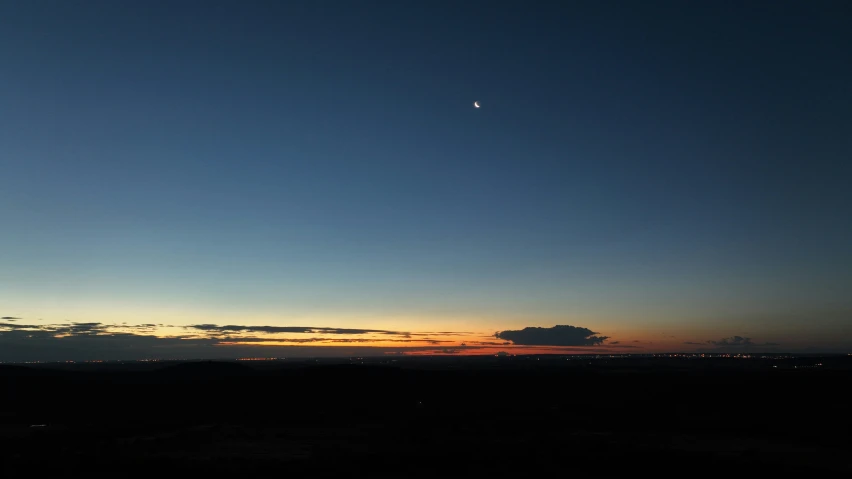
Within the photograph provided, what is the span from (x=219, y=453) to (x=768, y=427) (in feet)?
147

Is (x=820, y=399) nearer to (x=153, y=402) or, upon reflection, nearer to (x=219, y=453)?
(x=219, y=453)

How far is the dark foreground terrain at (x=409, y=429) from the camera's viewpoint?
104 feet

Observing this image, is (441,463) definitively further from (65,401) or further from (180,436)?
(65,401)

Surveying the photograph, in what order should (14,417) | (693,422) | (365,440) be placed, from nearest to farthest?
(365,440), (693,422), (14,417)

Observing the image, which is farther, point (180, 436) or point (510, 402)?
point (510, 402)

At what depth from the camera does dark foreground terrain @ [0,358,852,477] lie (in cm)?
3167

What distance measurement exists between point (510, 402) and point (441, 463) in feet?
133

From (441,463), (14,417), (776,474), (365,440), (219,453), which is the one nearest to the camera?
(776,474)

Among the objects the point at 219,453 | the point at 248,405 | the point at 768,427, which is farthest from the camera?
the point at 248,405

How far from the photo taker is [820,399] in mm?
71375

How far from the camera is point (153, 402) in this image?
71.1 metres

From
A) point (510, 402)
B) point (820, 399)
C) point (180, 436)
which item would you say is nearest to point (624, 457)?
point (180, 436)

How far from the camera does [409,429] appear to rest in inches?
1845

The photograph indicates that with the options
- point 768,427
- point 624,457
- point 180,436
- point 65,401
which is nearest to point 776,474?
point 624,457
